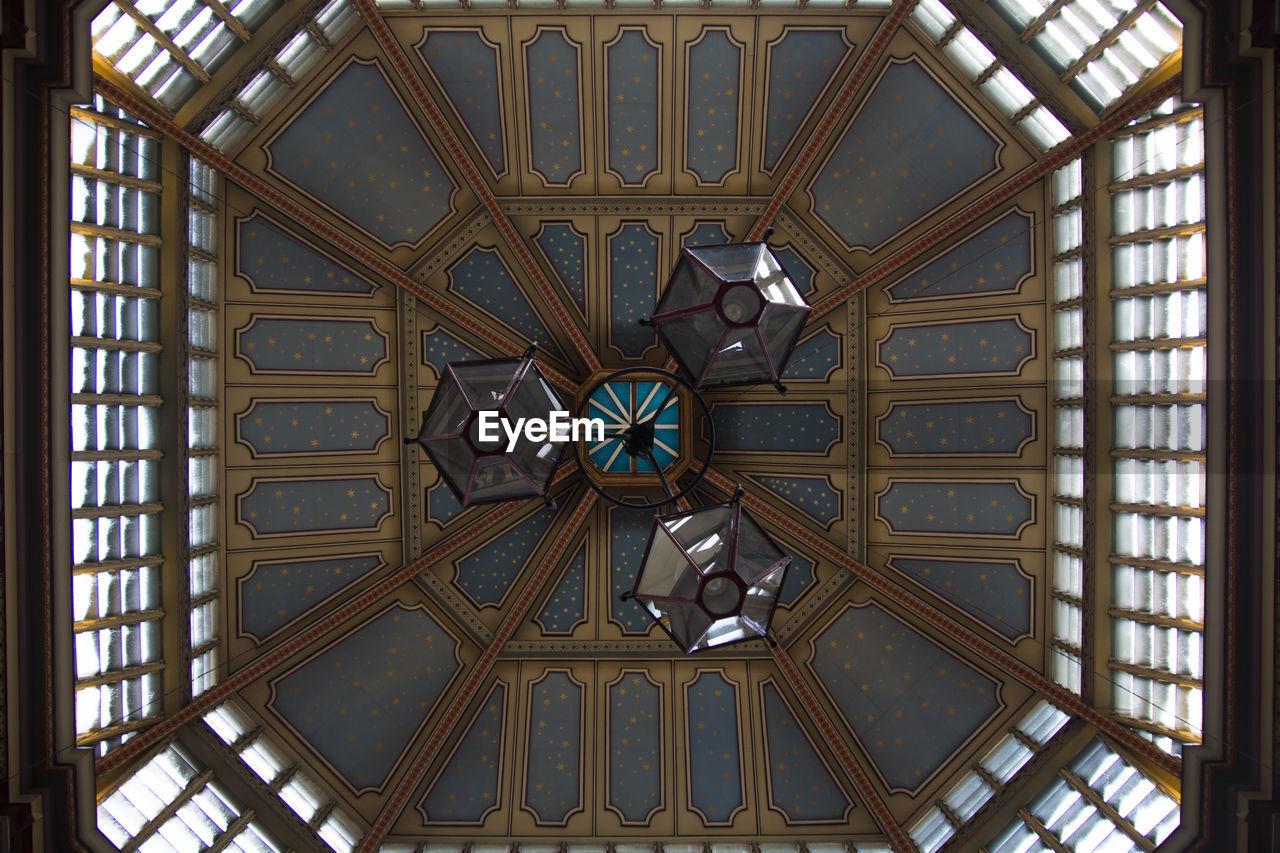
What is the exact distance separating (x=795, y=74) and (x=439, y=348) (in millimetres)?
7345

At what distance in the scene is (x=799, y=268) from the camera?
1333cm

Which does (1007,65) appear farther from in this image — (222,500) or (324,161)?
(222,500)

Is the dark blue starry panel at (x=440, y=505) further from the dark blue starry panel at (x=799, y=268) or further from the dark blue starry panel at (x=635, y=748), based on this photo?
the dark blue starry panel at (x=799, y=268)

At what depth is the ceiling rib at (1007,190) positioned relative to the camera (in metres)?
10.2

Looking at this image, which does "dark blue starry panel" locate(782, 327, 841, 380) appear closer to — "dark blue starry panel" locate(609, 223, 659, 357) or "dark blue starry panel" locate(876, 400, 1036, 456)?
"dark blue starry panel" locate(876, 400, 1036, 456)

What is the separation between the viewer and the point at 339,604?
43.8 feet

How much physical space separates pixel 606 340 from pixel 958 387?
602cm

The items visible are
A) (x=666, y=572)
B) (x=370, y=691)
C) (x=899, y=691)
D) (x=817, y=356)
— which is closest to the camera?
(x=666, y=572)

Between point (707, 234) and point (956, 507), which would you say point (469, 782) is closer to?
point (956, 507)

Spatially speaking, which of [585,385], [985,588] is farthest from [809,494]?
[585,385]

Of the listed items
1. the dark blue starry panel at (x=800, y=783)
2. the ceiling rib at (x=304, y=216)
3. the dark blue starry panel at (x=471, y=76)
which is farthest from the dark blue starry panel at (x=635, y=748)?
the dark blue starry panel at (x=471, y=76)

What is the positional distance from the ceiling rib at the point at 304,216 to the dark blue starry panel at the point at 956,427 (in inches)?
222

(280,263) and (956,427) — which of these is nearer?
(280,263)

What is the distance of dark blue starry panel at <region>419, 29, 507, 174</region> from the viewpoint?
1194cm
